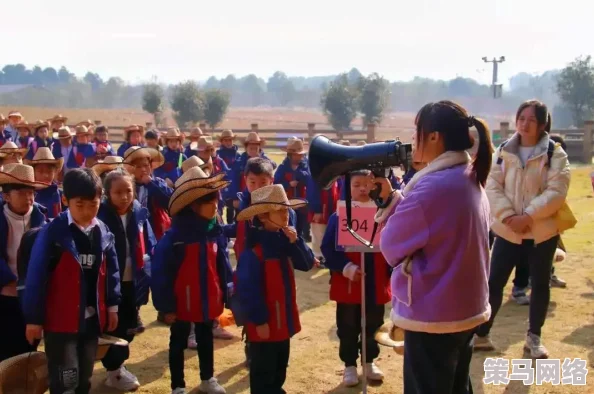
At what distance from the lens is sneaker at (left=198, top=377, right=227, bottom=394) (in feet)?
16.3

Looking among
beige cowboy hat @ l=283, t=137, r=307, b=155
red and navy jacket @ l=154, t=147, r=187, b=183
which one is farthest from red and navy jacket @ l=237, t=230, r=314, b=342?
beige cowboy hat @ l=283, t=137, r=307, b=155

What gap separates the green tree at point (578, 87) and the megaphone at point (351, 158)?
3354 cm

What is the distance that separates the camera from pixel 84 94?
113 m

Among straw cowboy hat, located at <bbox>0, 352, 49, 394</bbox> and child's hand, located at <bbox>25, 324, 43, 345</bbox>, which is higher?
child's hand, located at <bbox>25, 324, 43, 345</bbox>

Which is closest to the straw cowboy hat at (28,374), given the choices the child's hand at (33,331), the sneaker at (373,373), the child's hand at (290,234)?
the child's hand at (33,331)

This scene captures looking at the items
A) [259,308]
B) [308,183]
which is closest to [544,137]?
[259,308]

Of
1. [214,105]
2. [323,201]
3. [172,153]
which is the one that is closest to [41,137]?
[172,153]

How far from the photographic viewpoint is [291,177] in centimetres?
1000

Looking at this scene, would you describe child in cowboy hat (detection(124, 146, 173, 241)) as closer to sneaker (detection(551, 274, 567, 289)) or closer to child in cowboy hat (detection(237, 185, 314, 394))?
child in cowboy hat (detection(237, 185, 314, 394))

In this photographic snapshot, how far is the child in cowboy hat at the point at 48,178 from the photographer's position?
6921mm

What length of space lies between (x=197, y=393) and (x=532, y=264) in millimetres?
2711

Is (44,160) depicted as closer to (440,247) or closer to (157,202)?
(157,202)

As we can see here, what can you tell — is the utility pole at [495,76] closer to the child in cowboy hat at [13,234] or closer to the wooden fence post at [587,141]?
the wooden fence post at [587,141]

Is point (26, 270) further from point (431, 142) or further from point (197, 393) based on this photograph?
point (431, 142)
